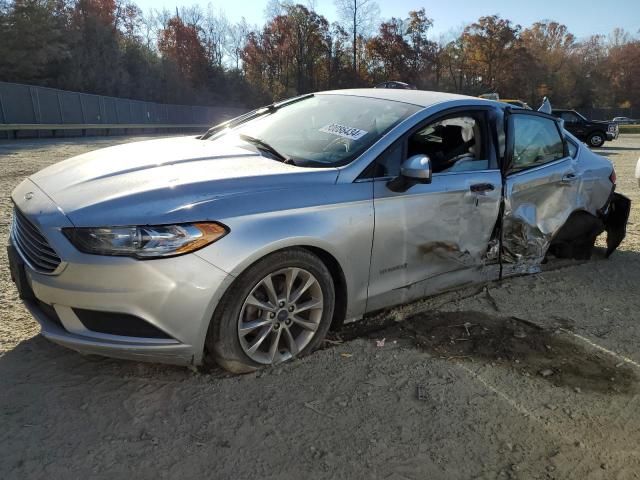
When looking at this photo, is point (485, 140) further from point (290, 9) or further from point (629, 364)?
point (290, 9)

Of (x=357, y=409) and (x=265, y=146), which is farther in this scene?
(x=265, y=146)

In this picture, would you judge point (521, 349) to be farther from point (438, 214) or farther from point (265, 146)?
point (265, 146)

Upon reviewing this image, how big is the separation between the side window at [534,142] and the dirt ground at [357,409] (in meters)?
1.39

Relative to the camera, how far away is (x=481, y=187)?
3.75 metres

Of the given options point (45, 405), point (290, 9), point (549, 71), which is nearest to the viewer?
point (45, 405)

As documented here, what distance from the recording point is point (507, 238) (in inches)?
162

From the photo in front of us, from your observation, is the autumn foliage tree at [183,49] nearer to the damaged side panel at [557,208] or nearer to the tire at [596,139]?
the tire at [596,139]

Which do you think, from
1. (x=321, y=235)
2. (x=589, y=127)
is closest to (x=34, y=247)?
(x=321, y=235)

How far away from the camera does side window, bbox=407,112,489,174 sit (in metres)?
3.62

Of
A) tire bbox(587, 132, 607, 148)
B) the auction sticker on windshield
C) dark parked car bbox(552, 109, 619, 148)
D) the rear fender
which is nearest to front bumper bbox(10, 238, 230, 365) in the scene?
the auction sticker on windshield

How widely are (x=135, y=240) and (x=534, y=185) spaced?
10.7 ft

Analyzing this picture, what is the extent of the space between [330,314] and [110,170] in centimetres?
158

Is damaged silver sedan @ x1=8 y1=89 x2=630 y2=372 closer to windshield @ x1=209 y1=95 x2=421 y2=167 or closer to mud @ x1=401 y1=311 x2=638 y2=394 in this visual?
windshield @ x1=209 y1=95 x2=421 y2=167

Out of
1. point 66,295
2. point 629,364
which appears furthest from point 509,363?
point 66,295
